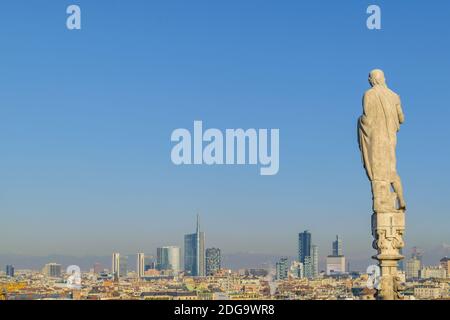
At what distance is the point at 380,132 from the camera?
15281mm

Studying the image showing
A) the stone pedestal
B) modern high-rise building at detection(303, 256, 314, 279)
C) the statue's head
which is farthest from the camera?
modern high-rise building at detection(303, 256, 314, 279)

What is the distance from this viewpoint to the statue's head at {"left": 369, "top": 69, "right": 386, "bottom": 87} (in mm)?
15734

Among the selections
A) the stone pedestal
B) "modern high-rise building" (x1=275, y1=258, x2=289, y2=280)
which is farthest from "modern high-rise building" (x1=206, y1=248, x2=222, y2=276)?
the stone pedestal

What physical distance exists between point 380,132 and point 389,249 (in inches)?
79.7

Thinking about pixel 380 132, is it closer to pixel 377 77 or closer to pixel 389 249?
pixel 377 77

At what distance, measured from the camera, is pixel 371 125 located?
605 inches

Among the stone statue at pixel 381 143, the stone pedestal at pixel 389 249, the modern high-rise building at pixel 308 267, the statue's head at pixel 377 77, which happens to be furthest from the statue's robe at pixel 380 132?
the modern high-rise building at pixel 308 267

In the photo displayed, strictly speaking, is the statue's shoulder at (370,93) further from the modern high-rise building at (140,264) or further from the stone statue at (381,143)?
the modern high-rise building at (140,264)

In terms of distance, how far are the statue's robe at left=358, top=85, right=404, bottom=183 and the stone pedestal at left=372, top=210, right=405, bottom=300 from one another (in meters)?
0.71

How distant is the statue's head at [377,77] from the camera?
15734mm

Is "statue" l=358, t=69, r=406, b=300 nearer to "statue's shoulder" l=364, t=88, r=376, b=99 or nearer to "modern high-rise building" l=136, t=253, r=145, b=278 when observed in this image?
"statue's shoulder" l=364, t=88, r=376, b=99

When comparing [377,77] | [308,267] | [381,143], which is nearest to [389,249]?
[381,143]
